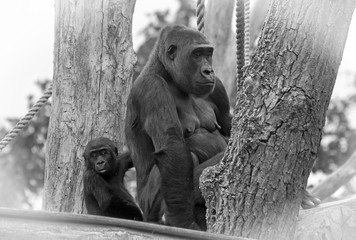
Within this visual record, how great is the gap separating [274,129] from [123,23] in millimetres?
2232

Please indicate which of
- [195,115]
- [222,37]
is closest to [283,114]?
[195,115]

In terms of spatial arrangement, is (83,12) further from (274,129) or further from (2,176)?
(2,176)

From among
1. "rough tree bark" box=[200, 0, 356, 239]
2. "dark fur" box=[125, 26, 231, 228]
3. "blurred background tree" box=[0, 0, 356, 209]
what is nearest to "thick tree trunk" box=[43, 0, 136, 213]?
"dark fur" box=[125, 26, 231, 228]

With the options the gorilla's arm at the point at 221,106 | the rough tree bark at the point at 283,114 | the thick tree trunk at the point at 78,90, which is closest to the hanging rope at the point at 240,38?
the gorilla's arm at the point at 221,106

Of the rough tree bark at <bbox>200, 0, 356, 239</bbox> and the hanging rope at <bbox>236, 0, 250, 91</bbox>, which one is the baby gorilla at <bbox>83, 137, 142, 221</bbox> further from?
the rough tree bark at <bbox>200, 0, 356, 239</bbox>

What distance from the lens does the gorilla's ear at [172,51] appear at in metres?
4.81

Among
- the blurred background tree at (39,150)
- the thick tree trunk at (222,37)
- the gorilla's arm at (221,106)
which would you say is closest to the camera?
the gorilla's arm at (221,106)

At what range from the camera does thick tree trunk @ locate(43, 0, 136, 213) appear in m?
5.04

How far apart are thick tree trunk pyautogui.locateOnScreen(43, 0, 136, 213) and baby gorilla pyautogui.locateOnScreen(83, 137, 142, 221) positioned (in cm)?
12

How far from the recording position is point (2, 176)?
40.5ft

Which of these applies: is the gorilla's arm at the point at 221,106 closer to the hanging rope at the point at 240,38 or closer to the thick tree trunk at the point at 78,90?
the hanging rope at the point at 240,38

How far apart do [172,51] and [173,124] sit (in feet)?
1.96

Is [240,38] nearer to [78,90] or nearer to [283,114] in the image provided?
[78,90]

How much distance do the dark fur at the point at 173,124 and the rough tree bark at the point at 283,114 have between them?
107 centimetres
